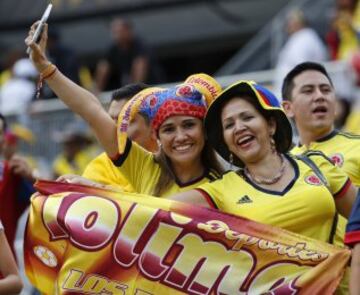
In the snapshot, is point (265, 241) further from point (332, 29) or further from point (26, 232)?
point (332, 29)

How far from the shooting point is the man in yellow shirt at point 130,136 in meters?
7.16

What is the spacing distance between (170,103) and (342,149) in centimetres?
118

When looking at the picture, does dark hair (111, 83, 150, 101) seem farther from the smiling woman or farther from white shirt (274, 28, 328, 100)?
white shirt (274, 28, 328, 100)

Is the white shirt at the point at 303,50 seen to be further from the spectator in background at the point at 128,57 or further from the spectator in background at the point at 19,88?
the spectator in background at the point at 19,88

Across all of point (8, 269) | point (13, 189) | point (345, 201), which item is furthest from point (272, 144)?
point (13, 189)

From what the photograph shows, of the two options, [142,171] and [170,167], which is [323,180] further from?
[142,171]

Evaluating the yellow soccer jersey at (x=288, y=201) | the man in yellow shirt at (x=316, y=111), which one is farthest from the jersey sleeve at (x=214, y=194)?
the man in yellow shirt at (x=316, y=111)

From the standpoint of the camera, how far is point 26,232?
6.46 meters

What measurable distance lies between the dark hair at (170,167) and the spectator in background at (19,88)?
8334 millimetres

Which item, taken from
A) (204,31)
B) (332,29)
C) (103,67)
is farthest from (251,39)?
(332,29)

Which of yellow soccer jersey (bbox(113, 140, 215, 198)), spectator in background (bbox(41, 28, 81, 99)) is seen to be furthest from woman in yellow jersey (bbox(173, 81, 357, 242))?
spectator in background (bbox(41, 28, 81, 99))

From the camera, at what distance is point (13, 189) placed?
829cm

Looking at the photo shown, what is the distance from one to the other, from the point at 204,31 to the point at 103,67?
3193mm

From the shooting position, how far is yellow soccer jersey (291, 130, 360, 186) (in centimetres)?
700
